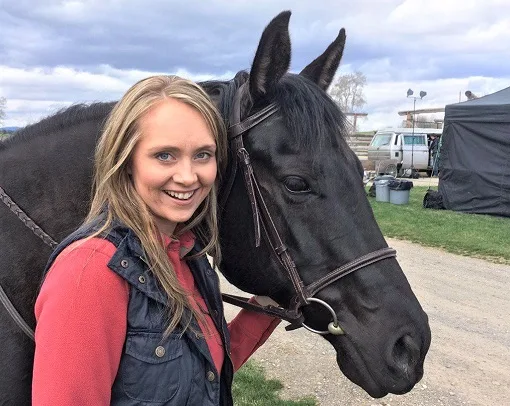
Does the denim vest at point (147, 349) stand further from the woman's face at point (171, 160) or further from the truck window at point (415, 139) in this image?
the truck window at point (415, 139)

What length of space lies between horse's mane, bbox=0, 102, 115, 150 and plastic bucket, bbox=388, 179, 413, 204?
12.7 metres

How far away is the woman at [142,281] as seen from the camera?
1198mm

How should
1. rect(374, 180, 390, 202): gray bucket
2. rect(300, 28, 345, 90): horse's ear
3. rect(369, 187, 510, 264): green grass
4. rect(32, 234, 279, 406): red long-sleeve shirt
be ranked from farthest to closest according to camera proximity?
rect(374, 180, 390, 202): gray bucket < rect(369, 187, 510, 264): green grass < rect(300, 28, 345, 90): horse's ear < rect(32, 234, 279, 406): red long-sleeve shirt

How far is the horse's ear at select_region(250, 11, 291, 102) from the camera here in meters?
1.87

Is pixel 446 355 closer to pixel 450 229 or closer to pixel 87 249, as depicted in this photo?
pixel 87 249

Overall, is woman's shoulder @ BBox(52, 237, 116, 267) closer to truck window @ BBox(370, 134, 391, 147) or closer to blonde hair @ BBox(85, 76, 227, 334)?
blonde hair @ BBox(85, 76, 227, 334)

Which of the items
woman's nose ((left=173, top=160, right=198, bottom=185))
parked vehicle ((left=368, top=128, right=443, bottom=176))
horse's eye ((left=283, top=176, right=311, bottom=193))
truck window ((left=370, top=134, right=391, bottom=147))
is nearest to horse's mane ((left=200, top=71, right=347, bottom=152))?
horse's eye ((left=283, top=176, right=311, bottom=193))

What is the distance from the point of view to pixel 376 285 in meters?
1.82

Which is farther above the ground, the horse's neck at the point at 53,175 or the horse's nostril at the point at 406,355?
the horse's neck at the point at 53,175

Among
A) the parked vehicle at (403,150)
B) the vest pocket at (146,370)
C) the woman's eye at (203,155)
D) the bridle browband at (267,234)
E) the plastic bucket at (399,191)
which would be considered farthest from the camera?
the parked vehicle at (403,150)

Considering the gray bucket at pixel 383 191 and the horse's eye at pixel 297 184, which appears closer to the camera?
the horse's eye at pixel 297 184

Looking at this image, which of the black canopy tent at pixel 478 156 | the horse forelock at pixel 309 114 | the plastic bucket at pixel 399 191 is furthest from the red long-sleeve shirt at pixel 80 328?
the plastic bucket at pixel 399 191

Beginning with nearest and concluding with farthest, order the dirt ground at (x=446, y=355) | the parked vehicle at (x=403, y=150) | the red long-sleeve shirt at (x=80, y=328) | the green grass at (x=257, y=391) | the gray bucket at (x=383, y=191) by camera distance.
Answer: the red long-sleeve shirt at (x=80, y=328) → the green grass at (x=257, y=391) → the dirt ground at (x=446, y=355) → the gray bucket at (x=383, y=191) → the parked vehicle at (x=403, y=150)

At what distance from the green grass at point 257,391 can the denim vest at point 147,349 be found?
2676 mm
